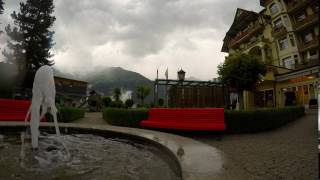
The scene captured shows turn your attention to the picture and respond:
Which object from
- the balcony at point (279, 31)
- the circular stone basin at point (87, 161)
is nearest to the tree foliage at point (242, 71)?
the balcony at point (279, 31)

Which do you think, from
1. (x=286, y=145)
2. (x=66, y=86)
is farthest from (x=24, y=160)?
(x=66, y=86)

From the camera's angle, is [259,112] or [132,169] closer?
[132,169]

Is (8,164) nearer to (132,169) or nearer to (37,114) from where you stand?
(37,114)

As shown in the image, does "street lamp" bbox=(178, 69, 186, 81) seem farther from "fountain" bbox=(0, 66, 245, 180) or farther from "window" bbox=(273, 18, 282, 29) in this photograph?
"window" bbox=(273, 18, 282, 29)

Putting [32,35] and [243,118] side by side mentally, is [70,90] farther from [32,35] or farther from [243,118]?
[243,118]

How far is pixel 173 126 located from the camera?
11.2m

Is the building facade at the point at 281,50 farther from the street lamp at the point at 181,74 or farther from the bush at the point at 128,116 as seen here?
the bush at the point at 128,116

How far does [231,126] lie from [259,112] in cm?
160

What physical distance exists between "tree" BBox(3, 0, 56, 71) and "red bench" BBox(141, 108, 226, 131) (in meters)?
28.7

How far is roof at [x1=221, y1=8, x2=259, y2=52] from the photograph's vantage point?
42553 mm

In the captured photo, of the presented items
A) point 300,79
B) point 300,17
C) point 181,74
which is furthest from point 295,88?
point 181,74

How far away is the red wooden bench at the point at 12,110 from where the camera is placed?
14086 mm

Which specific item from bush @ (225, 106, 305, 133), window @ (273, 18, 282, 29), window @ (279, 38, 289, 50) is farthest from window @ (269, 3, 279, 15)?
bush @ (225, 106, 305, 133)

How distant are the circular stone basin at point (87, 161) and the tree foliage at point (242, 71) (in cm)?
1609
